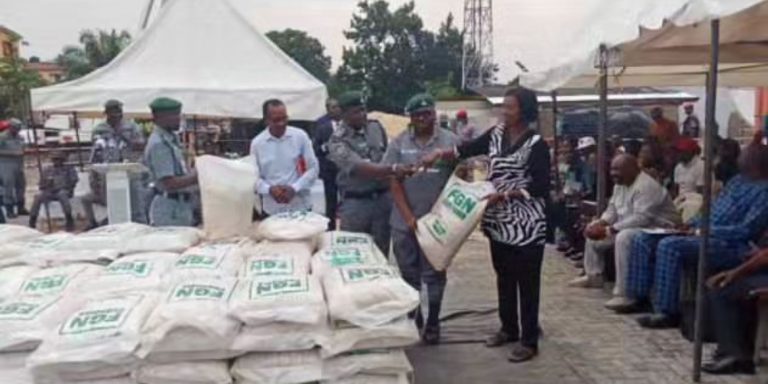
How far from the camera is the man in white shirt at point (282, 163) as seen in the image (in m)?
5.77

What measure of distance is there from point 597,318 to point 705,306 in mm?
1239

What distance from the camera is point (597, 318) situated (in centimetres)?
624

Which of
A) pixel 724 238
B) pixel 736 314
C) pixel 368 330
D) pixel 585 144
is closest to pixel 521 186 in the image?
pixel 724 238

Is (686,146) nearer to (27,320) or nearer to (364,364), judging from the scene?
(364,364)

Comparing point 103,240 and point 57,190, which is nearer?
point 103,240

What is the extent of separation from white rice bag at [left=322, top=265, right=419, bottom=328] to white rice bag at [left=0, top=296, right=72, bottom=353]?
108 cm

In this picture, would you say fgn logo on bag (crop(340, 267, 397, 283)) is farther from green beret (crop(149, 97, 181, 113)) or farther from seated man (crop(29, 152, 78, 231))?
seated man (crop(29, 152, 78, 231))

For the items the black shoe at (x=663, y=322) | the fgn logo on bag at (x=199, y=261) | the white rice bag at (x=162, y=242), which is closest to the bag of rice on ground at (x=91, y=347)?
the fgn logo on bag at (x=199, y=261)

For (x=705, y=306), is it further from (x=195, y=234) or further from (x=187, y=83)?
(x=187, y=83)

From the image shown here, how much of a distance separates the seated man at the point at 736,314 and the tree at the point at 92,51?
42.0 m

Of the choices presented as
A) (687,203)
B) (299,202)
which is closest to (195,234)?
(299,202)

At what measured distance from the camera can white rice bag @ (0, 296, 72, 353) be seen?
304 centimetres

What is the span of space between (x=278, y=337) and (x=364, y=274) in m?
0.53

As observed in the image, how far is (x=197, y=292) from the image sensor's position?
316 cm
